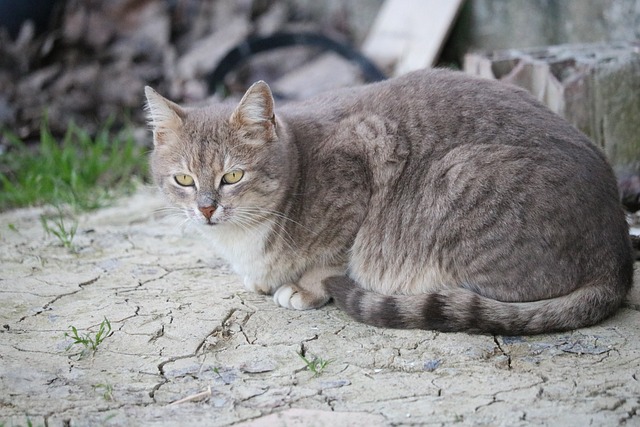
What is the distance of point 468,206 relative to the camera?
3.48m

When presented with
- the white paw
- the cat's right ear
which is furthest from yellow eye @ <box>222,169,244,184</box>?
the white paw

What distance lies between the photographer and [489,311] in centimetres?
335

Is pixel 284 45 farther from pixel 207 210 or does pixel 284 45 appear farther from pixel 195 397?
pixel 195 397

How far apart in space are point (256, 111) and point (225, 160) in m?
0.27

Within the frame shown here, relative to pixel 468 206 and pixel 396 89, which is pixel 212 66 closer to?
pixel 396 89

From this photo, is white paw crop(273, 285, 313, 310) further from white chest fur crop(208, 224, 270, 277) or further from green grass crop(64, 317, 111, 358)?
green grass crop(64, 317, 111, 358)

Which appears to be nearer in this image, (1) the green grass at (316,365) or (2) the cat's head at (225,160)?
(1) the green grass at (316,365)

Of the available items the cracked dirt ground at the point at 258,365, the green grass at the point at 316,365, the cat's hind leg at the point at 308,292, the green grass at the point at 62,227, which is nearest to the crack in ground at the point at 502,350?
the cracked dirt ground at the point at 258,365

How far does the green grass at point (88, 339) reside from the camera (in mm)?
3354

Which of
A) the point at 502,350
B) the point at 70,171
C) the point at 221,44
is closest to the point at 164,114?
the point at 502,350

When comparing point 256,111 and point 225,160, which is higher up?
point 256,111

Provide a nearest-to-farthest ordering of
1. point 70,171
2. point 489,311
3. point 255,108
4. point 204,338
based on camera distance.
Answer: point 489,311 < point 204,338 < point 255,108 < point 70,171

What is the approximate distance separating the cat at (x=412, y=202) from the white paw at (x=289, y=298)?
1 cm

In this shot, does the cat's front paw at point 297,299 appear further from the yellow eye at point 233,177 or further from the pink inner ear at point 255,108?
A: the pink inner ear at point 255,108
